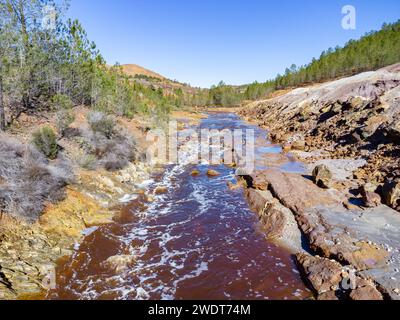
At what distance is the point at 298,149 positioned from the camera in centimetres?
2670

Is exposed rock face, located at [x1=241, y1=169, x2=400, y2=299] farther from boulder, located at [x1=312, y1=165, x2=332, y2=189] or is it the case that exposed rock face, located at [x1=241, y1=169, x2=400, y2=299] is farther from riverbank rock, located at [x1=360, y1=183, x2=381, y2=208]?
boulder, located at [x1=312, y1=165, x2=332, y2=189]

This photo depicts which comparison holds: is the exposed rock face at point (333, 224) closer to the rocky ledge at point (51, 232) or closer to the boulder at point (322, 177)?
the boulder at point (322, 177)

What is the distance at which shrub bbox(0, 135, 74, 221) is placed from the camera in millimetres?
10055

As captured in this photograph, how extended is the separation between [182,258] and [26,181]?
618 cm

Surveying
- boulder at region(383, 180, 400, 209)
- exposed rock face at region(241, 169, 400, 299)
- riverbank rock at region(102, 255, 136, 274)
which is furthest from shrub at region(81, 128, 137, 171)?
boulder at region(383, 180, 400, 209)

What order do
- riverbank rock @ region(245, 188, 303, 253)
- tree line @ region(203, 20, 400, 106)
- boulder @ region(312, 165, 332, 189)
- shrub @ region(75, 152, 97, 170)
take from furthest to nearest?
1. tree line @ region(203, 20, 400, 106)
2. shrub @ region(75, 152, 97, 170)
3. boulder @ region(312, 165, 332, 189)
4. riverbank rock @ region(245, 188, 303, 253)

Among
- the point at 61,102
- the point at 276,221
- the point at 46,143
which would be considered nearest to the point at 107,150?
the point at 61,102

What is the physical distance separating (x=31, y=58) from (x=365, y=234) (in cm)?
1841

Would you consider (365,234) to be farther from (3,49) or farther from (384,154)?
(3,49)

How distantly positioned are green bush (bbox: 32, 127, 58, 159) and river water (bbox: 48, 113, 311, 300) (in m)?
4.41

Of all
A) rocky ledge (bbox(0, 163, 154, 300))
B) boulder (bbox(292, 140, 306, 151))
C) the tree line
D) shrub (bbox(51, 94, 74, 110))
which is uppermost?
the tree line

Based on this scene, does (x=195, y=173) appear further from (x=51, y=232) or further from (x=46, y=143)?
(x=51, y=232)

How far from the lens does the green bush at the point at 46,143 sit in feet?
Result: 45.2

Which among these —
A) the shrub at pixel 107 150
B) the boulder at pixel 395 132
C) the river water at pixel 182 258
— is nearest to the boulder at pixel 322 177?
the river water at pixel 182 258
